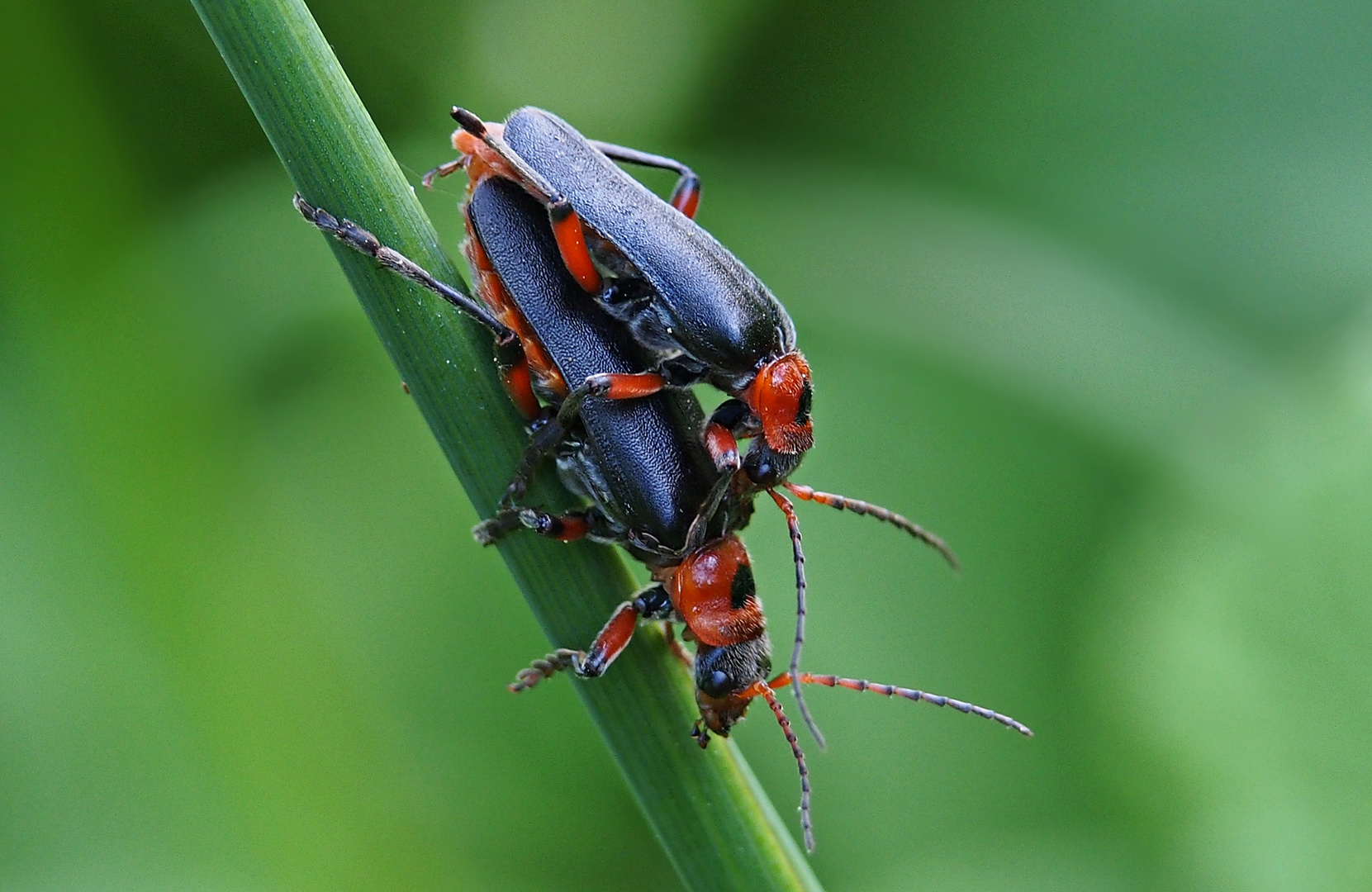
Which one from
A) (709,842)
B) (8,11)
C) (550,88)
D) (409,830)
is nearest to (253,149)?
(8,11)

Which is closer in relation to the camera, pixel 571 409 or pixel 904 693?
pixel 571 409

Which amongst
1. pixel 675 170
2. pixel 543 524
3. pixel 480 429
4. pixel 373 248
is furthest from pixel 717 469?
pixel 373 248

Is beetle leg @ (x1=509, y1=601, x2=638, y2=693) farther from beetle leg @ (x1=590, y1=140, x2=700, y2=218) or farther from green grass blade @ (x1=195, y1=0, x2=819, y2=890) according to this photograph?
beetle leg @ (x1=590, y1=140, x2=700, y2=218)

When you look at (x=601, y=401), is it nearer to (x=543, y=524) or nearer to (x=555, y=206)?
(x=555, y=206)

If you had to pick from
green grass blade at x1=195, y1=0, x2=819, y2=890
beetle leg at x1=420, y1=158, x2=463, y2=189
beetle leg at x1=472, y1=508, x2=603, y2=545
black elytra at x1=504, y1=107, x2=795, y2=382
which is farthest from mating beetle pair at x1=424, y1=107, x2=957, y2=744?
green grass blade at x1=195, y1=0, x2=819, y2=890

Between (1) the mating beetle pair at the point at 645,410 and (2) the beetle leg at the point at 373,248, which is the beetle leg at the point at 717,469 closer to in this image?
(1) the mating beetle pair at the point at 645,410

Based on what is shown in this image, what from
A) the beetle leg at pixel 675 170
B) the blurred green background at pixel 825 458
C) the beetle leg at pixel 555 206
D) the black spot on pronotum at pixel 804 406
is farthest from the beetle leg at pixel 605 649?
the beetle leg at pixel 675 170
